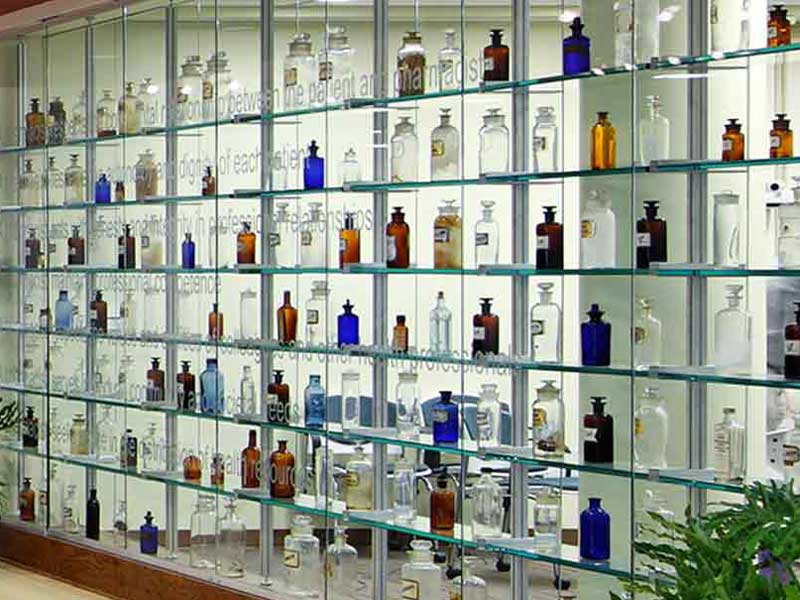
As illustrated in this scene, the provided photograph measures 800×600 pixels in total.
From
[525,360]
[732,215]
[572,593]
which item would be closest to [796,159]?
[732,215]

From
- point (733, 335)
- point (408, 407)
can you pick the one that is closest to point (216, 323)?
point (408, 407)

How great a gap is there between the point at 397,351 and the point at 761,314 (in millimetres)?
1531

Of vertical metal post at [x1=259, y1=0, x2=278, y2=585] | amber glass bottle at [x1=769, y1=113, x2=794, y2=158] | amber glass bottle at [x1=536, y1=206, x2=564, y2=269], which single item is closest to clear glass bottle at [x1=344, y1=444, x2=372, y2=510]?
vertical metal post at [x1=259, y1=0, x2=278, y2=585]

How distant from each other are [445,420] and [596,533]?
2.34 ft

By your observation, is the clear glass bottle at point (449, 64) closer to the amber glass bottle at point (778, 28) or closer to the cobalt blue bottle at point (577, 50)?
the cobalt blue bottle at point (577, 50)

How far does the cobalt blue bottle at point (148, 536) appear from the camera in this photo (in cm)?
662

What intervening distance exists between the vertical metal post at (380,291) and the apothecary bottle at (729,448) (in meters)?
1.48

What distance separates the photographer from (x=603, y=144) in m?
4.64

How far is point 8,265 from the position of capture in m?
7.72

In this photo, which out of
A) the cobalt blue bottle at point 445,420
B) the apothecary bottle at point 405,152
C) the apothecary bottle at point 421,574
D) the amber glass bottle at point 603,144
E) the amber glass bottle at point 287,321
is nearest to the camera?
the amber glass bottle at point 603,144

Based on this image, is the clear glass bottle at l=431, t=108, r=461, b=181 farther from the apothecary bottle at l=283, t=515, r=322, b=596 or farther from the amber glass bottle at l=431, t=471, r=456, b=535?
the apothecary bottle at l=283, t=515, r=322, b=596

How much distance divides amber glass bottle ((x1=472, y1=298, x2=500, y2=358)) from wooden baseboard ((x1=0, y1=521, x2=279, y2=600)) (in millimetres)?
1444

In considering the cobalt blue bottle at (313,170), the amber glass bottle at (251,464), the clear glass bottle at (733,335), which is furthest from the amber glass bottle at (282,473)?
the clear glass bottle at (733,335)

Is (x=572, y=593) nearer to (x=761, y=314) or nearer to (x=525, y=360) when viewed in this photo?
(x=525, y=360)
